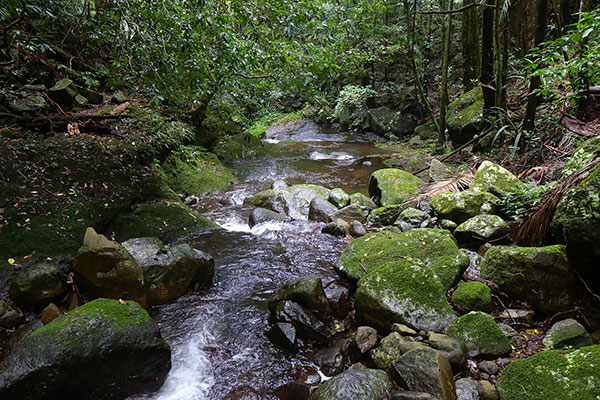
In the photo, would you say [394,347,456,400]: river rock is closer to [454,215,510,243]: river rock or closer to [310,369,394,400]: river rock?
[310,369,394,400]: river rock

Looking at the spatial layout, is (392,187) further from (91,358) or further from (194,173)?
(91,358)

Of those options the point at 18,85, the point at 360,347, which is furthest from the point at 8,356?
the point at 18,85

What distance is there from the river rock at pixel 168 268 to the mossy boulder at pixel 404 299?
2129mm

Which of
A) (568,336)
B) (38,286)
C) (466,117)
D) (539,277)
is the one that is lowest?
(568,336)

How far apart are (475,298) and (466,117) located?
789 cm

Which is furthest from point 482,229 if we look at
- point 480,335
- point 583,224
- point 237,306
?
point 237,306

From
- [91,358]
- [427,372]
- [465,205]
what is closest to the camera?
[427,372]

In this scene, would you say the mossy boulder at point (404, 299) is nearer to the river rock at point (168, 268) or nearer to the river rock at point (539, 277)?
the river rock at point (539, 277)

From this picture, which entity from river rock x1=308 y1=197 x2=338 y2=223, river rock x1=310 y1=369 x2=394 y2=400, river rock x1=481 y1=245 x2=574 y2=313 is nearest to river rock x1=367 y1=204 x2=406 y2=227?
river rock x1=308 y1=197 x2=338 y2=223

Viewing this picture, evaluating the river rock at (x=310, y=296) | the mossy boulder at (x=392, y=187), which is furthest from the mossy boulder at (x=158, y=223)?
the mossy boulder at (x=392, y=187)

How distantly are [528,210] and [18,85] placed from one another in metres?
9.42

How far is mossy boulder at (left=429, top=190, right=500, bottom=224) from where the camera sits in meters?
5.09

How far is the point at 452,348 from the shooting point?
2646mm

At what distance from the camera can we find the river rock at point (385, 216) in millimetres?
6133
